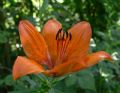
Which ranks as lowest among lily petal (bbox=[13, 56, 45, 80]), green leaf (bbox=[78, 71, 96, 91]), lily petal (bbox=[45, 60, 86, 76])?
green leaf (bbox=[78, 71, 96, 91])

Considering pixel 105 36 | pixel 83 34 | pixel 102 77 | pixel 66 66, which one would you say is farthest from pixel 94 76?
pixel 66 66

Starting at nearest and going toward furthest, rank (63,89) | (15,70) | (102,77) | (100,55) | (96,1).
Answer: (15,70) < (100,55) < (63,89) < (102,77) < (96,1)

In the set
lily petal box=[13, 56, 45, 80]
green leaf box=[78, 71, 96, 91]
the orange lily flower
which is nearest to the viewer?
lily petal box=[13, 56, 45, 80]

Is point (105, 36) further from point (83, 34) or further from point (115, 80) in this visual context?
point (83, 34)

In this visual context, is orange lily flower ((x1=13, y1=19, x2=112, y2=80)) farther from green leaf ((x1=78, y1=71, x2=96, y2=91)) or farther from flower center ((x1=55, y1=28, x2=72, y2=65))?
green leaf ((x1=78, y1=71, x2=96, y2=91))

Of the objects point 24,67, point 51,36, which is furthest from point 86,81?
point 24,67

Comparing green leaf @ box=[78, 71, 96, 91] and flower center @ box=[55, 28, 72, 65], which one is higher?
flower center @ box=[55, 28, 72, 65]

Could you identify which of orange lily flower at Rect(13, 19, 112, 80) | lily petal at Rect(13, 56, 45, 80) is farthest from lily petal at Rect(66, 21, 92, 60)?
lily petal at Rect(13, 56, 45, 80)
